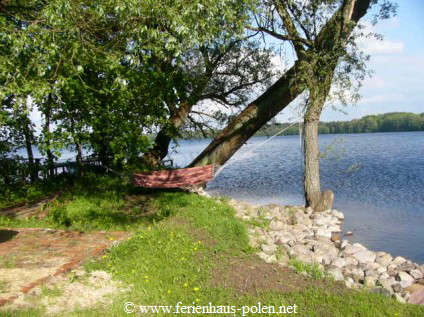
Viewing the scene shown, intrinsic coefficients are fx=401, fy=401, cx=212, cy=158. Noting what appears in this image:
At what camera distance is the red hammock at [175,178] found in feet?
25.5

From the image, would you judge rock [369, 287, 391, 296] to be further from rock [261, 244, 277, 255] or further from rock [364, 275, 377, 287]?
rock [261, 244, 277, 255]

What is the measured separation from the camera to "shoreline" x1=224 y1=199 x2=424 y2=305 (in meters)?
5.13

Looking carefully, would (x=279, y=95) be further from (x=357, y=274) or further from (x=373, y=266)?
(x=357, y=274)

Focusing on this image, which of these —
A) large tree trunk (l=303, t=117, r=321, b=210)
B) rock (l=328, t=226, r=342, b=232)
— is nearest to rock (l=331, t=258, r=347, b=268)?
rock (l=328, t=226, r=342, b=232)

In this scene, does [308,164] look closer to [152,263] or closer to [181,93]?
[181,93]

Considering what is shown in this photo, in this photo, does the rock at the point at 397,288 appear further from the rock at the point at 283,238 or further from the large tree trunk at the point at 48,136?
the large tree trunk at the point at 48,136

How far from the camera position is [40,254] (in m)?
5.02

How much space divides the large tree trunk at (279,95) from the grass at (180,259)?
2.06m

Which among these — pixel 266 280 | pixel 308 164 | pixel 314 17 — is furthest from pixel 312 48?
pixel 266 280

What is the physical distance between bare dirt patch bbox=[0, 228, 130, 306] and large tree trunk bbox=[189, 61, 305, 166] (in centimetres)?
417

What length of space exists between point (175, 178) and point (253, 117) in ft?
8.47

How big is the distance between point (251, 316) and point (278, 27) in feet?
22.3

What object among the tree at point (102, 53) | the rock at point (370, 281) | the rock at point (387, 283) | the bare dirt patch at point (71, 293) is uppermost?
the tree at point (102, 53)

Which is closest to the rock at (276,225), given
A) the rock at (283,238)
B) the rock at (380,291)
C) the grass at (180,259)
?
the rock at (283,238)
